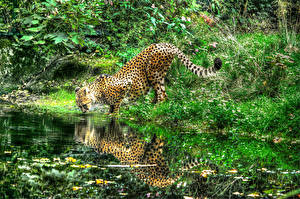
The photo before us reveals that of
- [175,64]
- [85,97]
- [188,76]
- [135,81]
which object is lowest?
[85,97]

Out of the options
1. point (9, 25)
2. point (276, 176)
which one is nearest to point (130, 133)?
point (276, 176)

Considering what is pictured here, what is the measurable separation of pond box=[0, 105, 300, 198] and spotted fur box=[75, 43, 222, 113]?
6.12 feet

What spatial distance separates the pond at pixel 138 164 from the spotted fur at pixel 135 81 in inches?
73.4

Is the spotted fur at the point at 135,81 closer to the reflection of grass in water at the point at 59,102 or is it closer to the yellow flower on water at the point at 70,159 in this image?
the reflection of grass in water at the point at 59,102

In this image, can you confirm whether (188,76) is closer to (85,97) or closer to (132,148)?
(85,97)

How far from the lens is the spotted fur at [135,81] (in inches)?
330

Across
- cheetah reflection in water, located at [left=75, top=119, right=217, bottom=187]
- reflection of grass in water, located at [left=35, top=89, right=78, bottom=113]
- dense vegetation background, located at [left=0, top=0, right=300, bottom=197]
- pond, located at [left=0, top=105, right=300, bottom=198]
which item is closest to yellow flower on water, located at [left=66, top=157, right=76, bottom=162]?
pond, located at [left=0, top=105, right=300, bottom=198]

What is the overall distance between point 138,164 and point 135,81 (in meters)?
4.79

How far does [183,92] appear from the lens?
8430mm

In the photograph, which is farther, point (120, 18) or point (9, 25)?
point (120, 18)

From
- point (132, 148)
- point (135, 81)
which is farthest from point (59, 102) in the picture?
point (132, 148)

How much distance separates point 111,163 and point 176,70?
6.16 meters

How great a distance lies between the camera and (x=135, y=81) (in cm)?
873

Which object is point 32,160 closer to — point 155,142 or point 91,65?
point 155,142
